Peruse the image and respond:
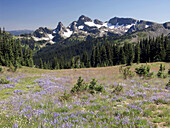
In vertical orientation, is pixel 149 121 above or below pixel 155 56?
below

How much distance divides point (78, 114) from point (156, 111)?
4.63 metres

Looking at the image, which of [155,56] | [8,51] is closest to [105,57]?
[155,56]

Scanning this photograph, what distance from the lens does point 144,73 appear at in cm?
2028

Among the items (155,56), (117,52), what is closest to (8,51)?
(117,52)

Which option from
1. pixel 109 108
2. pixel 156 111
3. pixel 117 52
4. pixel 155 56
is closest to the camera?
pixel 156 111

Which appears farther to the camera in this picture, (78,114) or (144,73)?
(144,73)

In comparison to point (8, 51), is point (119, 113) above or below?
below

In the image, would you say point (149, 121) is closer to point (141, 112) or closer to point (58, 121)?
point (141, 112)

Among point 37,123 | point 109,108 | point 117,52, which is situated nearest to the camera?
point 37,123

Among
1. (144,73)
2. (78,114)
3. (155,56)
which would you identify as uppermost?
(155,56)

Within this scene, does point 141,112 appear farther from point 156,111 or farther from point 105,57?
point 105,57

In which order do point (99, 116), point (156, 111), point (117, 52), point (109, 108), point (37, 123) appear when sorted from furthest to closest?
point (117, 52) → point (109, 108) → point (156, 111) → point (99, 116) → point (37, 123)

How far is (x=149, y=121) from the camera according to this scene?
5809mm

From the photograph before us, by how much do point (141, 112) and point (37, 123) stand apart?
18.4ft
